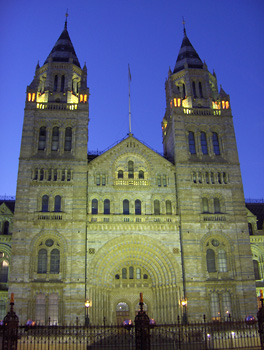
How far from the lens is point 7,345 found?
16969 mm

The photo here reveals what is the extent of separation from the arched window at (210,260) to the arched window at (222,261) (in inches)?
23.7

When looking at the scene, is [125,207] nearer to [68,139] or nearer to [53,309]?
[68,139]

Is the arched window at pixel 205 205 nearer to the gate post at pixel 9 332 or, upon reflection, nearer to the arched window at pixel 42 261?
the arched window at pixel 42 261

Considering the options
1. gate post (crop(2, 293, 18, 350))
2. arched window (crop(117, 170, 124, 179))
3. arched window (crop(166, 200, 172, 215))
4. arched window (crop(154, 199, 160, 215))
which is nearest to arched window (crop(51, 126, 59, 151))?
arched window (crop(117, 170, 124, 179))

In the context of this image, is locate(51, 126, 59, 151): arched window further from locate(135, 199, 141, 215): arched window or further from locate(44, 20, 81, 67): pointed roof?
locate(135, 199, 141, 215): arched window

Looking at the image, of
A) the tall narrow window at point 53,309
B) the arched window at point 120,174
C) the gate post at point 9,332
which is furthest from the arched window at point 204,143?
the gate post at point 9,332

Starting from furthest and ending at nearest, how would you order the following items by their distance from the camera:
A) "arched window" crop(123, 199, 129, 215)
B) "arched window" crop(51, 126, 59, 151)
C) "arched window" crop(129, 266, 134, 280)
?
"arched window" crop(51, 126, 59, 151) < "arched window" crop(129, 266, 134, 280) < "arched window" crop(123, 199, 129, 215)

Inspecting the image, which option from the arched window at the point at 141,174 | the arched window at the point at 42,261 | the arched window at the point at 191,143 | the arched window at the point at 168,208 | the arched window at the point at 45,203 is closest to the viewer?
the arched window at the point at 42,261

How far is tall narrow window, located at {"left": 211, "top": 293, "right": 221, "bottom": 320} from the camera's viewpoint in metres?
34.5

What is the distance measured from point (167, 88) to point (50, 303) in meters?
29.9

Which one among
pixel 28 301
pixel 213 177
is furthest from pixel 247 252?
pixel 28 301

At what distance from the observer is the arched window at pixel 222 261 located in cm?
3636

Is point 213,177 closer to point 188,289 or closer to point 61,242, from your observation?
point 188,289

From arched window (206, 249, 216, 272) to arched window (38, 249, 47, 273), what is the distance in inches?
633
